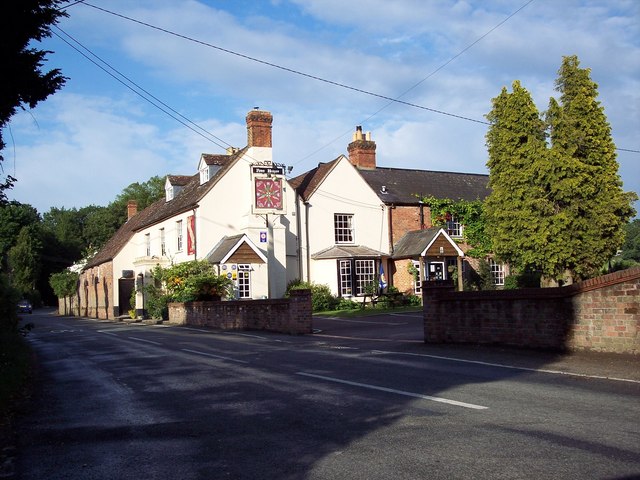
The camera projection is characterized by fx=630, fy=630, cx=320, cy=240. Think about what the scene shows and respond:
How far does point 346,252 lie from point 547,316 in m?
21.9

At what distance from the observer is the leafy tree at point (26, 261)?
8194 cm

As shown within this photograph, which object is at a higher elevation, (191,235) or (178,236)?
(178,236)

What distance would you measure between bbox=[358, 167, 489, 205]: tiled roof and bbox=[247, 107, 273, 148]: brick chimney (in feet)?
22.1

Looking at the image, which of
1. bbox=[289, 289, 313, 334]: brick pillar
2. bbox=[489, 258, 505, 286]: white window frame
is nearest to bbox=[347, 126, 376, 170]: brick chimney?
bbox=[489, 258, 505, 286]: white window frame

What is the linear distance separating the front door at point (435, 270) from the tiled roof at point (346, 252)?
2693 millimetres

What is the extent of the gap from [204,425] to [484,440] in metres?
3.12

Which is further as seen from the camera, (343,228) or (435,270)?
(343,228)

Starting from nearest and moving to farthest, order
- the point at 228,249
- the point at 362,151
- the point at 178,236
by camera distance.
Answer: the point at 228,249 < the point at 178,236 < the point at 362,151

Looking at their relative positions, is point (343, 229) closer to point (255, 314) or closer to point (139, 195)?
point (255, 314)

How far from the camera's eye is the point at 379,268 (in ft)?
118

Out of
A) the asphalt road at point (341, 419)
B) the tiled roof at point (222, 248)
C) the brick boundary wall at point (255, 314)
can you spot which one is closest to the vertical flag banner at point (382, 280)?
the tiled roof at point (222, 248)

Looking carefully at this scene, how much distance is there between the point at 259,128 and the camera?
115 ft

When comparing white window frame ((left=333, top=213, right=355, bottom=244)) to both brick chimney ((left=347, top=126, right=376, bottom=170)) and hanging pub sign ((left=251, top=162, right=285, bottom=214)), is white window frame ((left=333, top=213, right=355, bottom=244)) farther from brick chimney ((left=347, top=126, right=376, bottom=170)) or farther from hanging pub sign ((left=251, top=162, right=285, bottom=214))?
brick chimney ((left=347, top=126, right=376, bottom=170))

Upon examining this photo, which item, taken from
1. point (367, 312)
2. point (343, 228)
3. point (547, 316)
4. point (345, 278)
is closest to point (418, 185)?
point (343, 228)
